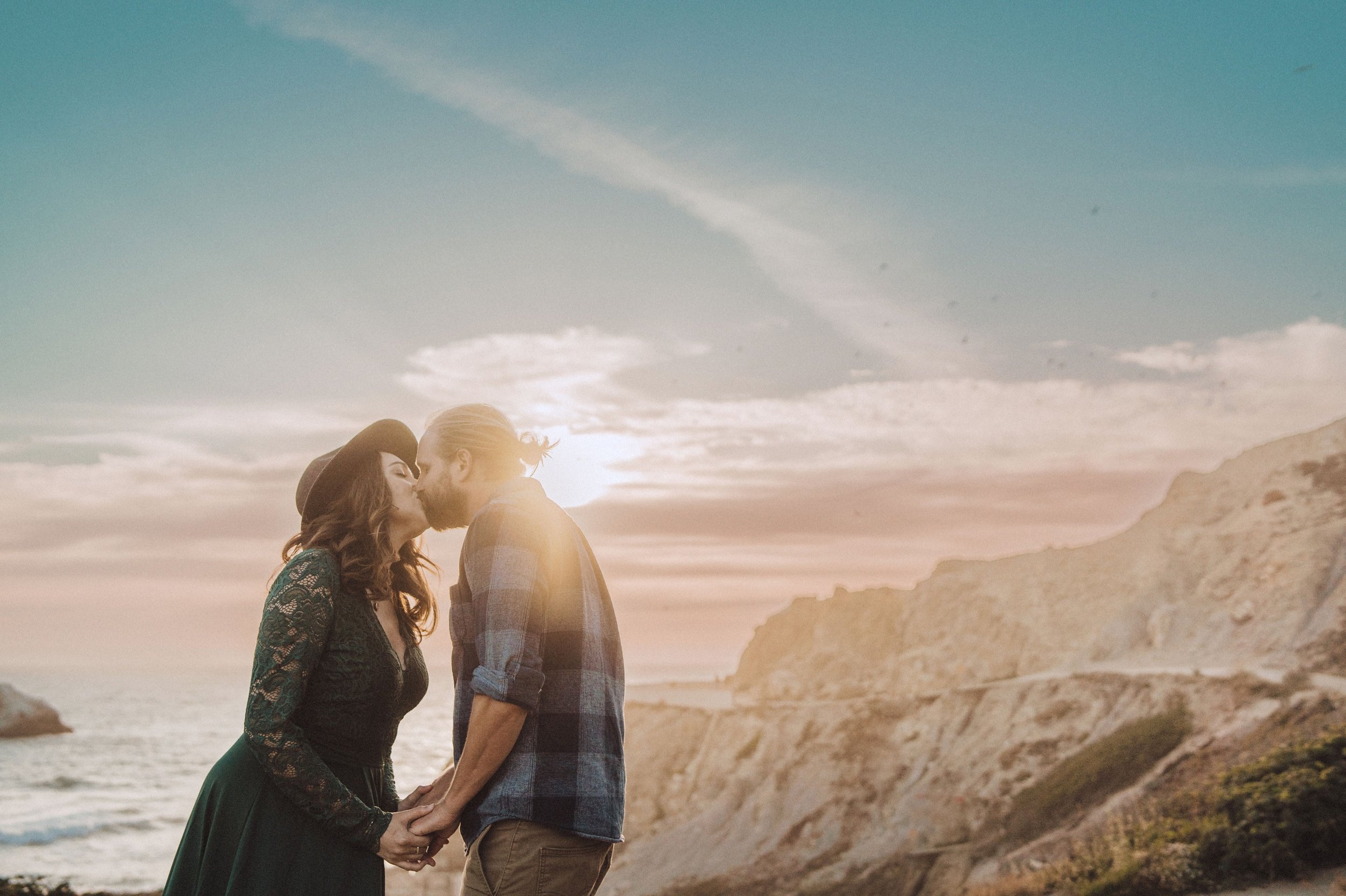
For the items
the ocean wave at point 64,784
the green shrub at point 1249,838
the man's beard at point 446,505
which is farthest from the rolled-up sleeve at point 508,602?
the ocean wave at point 64,784

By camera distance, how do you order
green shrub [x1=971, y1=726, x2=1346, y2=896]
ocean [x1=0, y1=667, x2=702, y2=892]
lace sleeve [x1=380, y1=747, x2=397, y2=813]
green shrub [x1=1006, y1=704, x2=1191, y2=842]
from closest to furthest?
lace sleeve [x1=380, y1=747, x2=397, y2=813] < green shrub [x1=971, y1=726, x2=1346, y2=896] < green shrub [x1=1006, y1=704, x2=1191, y2=842] < ocean [x1=0, y1=667, x2=702, y2=892]

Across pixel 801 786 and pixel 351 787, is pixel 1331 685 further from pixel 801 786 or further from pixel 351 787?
pixel 351 787

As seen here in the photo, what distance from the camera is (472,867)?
2.94 m

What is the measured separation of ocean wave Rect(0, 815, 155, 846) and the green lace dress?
133 feet

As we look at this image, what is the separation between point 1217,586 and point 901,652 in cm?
1615

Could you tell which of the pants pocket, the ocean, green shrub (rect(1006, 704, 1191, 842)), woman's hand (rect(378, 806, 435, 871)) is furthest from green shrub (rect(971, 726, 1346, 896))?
the ocean

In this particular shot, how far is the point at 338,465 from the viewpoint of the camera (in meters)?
3.56

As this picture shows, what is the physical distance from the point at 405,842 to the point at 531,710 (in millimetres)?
786

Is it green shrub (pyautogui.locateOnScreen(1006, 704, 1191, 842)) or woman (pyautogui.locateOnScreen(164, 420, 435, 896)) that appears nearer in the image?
woman (pyautogui.locateOnScreen(164, 420, 435, 896))

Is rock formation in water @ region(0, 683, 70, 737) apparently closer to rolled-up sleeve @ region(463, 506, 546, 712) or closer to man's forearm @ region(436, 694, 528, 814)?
man's forearm @ region(436, 694, 528, 814)

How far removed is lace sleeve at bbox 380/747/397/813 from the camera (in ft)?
11.7

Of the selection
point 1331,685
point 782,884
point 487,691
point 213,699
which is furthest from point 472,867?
point 213,699

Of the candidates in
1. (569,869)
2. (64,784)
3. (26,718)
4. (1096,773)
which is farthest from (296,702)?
(26,718)

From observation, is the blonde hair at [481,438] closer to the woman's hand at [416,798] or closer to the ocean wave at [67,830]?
the woman's hand at [416,798]
